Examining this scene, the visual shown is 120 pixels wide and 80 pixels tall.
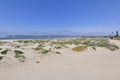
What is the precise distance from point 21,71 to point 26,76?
997mm

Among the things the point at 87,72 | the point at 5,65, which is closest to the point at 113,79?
the point at 87,72

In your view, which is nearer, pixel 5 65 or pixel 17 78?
pixel 17 78

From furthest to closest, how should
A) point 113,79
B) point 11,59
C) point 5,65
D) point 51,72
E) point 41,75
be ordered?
point 11,59, point 5,65, point 51,72, point 41,75, point 113,79

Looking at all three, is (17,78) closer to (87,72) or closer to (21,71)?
(21,71)

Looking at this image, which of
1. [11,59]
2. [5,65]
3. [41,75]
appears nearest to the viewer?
[41,75]

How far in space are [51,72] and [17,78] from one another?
1.75m

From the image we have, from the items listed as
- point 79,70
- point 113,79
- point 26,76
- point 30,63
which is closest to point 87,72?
point 79,70

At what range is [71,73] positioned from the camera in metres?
8.44

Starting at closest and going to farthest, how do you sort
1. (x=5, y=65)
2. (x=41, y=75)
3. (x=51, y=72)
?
1. (x=41, y=75)
2. (x=51, y=72)
3. (x=5, y=65)

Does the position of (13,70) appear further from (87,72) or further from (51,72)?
(87,72)

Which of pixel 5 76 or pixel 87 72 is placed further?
pixel 87 72

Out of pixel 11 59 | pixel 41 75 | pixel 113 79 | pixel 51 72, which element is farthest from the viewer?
pixel 11 59

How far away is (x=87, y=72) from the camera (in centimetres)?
866

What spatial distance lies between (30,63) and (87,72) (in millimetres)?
3672
